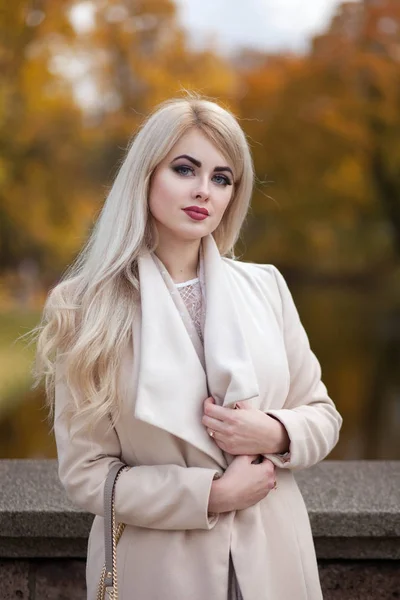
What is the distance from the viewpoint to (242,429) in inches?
69.8

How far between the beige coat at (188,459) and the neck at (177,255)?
0.21 ft

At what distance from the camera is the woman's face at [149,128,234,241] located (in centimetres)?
184

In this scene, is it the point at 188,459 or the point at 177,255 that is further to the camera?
the point at 177,255

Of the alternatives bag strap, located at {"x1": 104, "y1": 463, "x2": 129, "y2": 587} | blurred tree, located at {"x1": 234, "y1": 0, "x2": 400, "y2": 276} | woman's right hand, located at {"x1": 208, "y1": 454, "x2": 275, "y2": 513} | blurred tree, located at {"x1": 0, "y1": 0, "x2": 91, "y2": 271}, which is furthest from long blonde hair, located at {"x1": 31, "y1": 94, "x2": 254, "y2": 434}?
blurred tree, located at {"x1": 234, "y1": 0, "x2": 400, "y2": 276}

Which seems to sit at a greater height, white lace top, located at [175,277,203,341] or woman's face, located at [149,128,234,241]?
woman's face, located at [149,128,234,241]

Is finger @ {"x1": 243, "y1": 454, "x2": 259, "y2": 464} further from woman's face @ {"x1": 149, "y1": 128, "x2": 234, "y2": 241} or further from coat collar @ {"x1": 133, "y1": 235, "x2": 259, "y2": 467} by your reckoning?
woman's face @ {"x1": 149, "y1": 128, "x2": 234, "y2": 241}

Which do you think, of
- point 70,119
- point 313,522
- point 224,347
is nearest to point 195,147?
point 224,347

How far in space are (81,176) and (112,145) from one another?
596 millimetres

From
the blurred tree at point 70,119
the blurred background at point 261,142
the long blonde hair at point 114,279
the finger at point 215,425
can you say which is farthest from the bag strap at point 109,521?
the blurred tree at point 70,119

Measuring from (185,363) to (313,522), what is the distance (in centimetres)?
82

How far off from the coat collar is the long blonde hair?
6cm

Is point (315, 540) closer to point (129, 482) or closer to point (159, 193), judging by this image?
point (129, 482)

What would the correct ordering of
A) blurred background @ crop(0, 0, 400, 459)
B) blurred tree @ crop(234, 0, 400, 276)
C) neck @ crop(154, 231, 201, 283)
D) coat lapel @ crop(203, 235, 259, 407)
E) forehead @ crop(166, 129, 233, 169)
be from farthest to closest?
1. blurred tree @ crop(234, 0, 400, 276)
2. blurred background @ crop(0, 0, 400, 459)
3. neck @ crop(154, 231, 201, 283)
4. forehead @ crop(166, 129, 233, 169)
5. coat lapel @ crop(203, 235, 259, 407)

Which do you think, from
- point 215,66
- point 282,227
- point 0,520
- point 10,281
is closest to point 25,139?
point 10,281
